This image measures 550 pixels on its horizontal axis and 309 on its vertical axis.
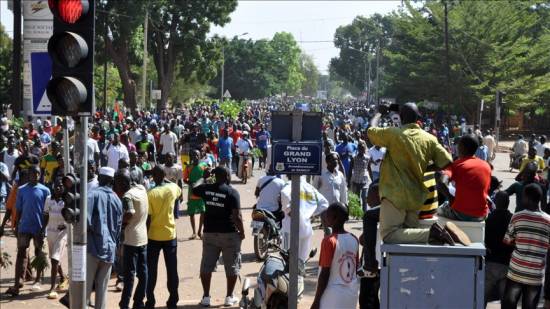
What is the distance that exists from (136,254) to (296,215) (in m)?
2.79

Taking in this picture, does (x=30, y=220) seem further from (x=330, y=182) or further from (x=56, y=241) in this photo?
(x=330, y=182)

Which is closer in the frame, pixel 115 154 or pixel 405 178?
pixel 405 178

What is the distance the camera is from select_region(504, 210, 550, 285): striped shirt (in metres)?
7.97

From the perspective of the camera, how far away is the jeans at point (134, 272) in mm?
9766

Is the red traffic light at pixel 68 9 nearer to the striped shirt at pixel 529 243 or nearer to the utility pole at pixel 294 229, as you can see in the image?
the utility pole at pixel 294 229

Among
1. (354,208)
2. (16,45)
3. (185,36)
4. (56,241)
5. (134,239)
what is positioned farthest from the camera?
(185,36)

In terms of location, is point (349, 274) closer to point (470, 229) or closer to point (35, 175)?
point (470, 229)

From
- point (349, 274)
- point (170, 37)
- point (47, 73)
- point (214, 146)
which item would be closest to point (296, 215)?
point (349, 274)

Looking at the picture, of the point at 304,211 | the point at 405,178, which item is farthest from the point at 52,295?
the point at 405,178

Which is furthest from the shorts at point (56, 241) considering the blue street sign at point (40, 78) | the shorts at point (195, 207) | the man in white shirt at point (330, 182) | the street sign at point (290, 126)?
the man in white shirt at point (330, 182)

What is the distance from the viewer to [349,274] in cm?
714

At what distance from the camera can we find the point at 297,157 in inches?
303

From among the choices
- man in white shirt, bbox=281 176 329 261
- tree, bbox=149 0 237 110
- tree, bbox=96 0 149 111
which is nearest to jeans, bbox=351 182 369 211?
man in white shirt, bbox=281 176 329 261

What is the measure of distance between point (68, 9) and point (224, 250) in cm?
383
